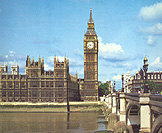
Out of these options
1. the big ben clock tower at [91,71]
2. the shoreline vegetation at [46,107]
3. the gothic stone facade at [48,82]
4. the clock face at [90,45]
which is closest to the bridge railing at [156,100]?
the shoreline vegetation at [46,107]

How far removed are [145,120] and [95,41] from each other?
401ft

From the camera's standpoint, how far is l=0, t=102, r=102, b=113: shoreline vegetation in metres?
134

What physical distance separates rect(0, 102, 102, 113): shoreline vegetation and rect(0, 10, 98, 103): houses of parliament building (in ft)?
Result: 15.7

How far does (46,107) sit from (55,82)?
40.2 ft

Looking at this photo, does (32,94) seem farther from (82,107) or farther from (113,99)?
(113,99)

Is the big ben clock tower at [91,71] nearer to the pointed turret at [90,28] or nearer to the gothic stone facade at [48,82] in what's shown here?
the pointed turret at [90,28]

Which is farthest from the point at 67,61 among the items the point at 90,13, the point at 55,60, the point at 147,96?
the point at 147,96

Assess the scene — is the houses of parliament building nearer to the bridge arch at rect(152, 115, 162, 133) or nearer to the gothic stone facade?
the gothic stone facade

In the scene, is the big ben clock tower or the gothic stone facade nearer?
the gothic stone facade

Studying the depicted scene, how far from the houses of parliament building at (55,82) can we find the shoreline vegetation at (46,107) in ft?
15.7

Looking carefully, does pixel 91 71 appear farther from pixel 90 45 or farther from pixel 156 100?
pixel 156 100

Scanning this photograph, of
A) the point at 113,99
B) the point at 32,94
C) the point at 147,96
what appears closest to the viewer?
the point at 147,96

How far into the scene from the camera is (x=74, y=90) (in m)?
153

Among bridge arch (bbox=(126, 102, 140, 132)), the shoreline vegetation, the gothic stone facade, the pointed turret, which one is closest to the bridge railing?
bridge arch (bbox=(126, 102, 140, 132))
